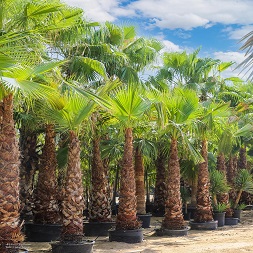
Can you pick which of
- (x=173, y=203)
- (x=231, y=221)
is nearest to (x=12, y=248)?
(x=173, y=203)

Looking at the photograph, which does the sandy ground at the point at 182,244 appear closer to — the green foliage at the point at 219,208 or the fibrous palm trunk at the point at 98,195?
the fibrous palm trunk at the point at 98,195

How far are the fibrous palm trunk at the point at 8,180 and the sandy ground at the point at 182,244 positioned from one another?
2405 mm

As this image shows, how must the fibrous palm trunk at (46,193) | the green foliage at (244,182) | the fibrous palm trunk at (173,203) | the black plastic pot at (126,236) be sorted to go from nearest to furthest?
1. the black plastic pot at (126,236)
2. the fibrous palm trunk at (46,193)
3. the fibrous palm trunk at (173,203)
4. the green foliage at (244,182)

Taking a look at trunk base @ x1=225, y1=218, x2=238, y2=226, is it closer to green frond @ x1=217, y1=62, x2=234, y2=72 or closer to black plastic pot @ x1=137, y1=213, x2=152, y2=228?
black plastic pot @ x1=137, y1=213, x2=152, y2=228

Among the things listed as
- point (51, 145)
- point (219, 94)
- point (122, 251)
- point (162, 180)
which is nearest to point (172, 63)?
point (219, 94)

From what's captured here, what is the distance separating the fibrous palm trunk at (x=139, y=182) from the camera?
1467 cm

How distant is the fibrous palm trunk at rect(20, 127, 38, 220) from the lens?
12719 millimetres

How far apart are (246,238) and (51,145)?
6.09 m

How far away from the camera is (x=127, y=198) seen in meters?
11.1

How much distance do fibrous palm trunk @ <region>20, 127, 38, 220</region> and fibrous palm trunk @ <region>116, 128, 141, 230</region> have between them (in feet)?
10.4

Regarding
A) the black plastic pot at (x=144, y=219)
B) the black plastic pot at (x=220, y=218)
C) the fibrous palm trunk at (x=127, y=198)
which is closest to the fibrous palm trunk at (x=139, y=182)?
the black plastic pot at (x=144, y=219)

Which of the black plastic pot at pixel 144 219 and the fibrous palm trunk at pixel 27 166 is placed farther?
the black plastic pot at pixel 144 219

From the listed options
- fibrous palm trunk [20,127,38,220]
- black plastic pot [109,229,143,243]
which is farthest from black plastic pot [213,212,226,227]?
fibrous palm trunk [20,127,38,220]

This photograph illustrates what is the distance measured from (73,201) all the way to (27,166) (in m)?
4.41
